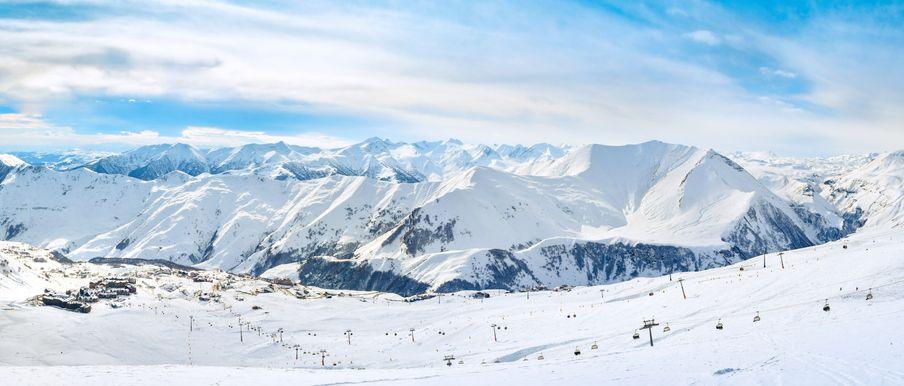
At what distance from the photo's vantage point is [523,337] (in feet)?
258

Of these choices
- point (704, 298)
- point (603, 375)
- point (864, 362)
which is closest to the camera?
point (864, 362)

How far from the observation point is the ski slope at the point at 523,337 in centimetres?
3534

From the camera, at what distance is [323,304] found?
15150 centimetres

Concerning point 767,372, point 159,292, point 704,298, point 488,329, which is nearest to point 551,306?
point 488,329

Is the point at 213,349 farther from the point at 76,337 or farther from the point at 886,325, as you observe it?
the point at 886,325

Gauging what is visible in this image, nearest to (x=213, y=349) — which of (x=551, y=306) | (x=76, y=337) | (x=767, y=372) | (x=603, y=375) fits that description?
(x=76, y=337)

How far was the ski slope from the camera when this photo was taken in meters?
35.3

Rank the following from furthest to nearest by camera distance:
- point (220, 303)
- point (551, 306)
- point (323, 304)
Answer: point (323, 304)
point (220, 303)
point (551, 306)

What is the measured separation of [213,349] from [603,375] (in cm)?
8373

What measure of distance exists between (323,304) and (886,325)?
13091 cm

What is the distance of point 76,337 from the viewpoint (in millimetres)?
89938

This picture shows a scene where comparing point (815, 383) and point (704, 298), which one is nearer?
point (815, 383)

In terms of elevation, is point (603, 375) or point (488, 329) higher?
point (603, 375)

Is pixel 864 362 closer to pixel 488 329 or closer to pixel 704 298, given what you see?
pixel 704 298
